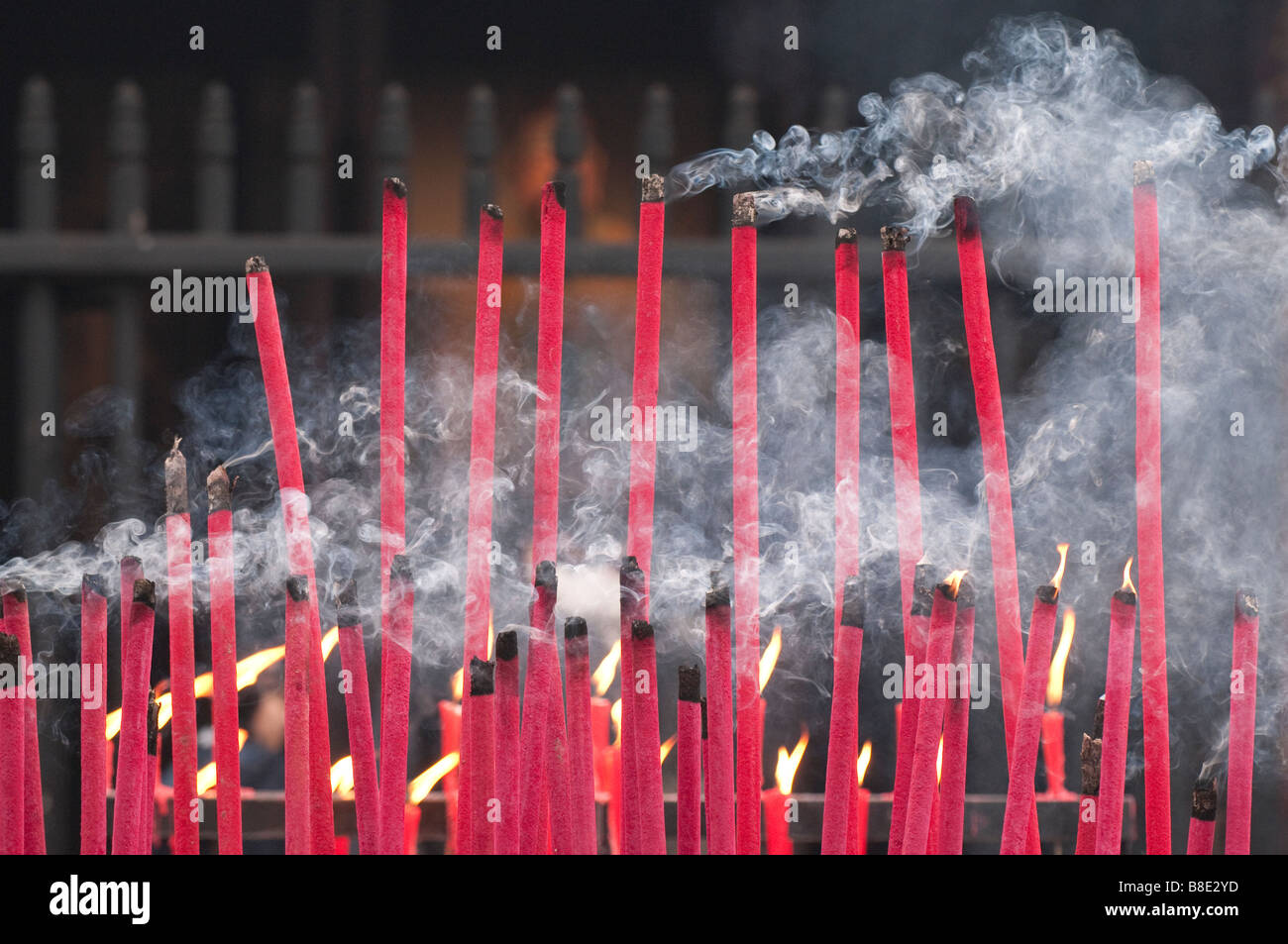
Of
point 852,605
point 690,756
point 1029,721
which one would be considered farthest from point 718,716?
point 1029,721

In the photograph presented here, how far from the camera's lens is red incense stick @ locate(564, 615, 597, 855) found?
2.93ft

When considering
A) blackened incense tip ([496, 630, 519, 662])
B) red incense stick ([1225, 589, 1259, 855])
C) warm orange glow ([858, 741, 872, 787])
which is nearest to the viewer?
blackened incense tip ([496, 630, 519, 662])

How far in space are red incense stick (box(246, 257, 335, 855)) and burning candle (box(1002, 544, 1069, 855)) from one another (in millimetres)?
571

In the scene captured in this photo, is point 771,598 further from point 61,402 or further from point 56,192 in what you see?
point 56,192

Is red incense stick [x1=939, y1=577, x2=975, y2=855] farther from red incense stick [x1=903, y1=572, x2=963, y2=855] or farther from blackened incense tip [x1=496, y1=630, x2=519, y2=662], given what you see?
blackened incense tip [x1=496, y1=630, x2=519, y2=662]

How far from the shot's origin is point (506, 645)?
2.90 ft

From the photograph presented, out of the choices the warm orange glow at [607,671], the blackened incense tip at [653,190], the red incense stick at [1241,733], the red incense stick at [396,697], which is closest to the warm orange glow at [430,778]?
the warm orange glow at [607,671]

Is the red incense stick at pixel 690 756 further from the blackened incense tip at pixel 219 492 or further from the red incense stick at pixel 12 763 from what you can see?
the red incense stick at pixel 12 763

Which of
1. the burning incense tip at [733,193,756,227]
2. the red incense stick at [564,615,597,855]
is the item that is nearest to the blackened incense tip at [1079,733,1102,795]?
the red incense stick at [564,615,597,855]

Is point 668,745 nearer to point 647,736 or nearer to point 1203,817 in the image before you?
point 647,736

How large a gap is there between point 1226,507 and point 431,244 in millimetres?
898

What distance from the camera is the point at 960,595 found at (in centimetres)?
94
